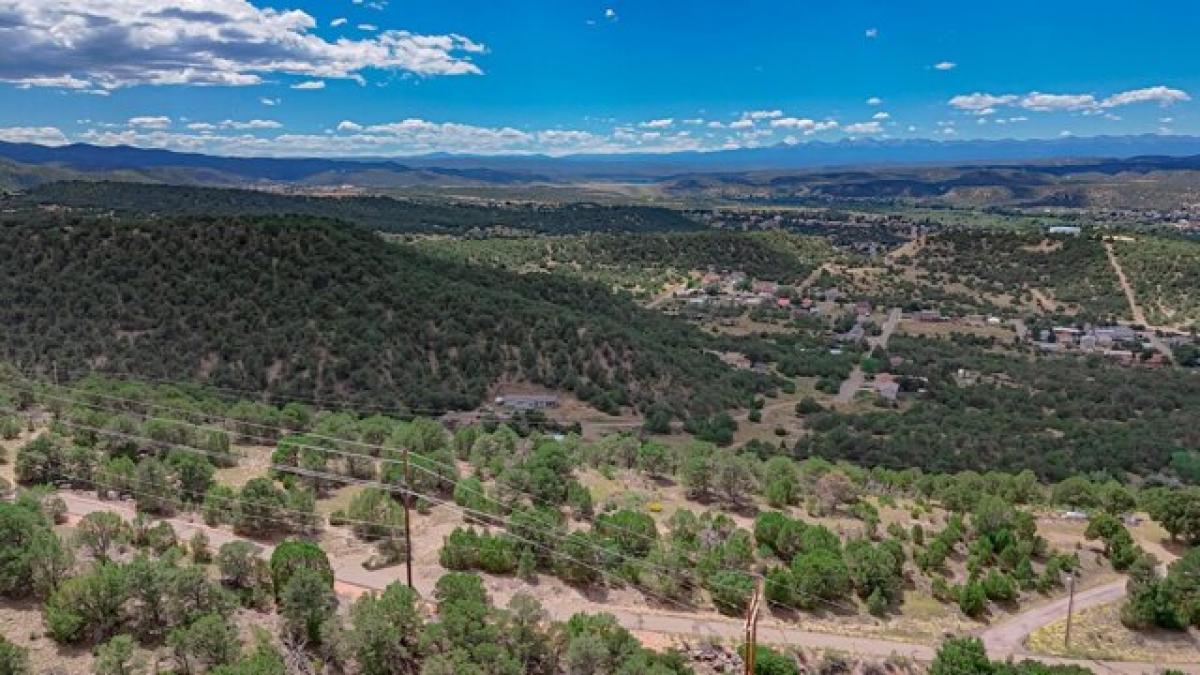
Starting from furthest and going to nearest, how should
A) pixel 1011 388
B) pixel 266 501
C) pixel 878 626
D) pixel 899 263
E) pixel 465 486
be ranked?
pixel 899 263 < pixel 1011 388 < pixel 465 486 < pixel 266 501 < pixel 878 626

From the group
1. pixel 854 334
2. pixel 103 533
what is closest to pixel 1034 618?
pixel 103 533

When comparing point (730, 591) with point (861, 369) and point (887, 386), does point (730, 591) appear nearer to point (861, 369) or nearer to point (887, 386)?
point (887, 386)

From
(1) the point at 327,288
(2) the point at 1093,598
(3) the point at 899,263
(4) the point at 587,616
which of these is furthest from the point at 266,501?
(3) the point at 899,263

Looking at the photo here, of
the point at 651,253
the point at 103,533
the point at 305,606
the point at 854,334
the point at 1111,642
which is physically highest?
the point at 651,253

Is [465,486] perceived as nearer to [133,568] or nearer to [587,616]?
[587,616]

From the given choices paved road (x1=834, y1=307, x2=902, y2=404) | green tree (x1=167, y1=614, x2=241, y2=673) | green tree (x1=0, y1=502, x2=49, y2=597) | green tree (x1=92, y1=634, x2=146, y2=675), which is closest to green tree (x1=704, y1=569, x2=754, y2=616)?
green tree (x1=167, y1=614, x2=241, y2=673)

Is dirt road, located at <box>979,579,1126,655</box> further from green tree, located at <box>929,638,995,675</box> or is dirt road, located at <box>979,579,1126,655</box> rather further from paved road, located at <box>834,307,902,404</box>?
paved road, located at <box>834,307,902,404</box>
